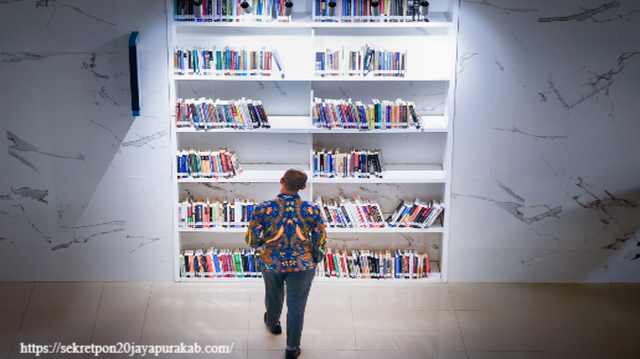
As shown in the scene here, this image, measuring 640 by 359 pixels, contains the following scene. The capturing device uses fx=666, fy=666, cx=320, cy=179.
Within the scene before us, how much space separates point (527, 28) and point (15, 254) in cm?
495

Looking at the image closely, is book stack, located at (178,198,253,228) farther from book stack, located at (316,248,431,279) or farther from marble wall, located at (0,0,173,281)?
book stack, located at (316,248,431,279)

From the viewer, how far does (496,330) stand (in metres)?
5.37

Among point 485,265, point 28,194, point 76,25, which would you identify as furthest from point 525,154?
point 28,194

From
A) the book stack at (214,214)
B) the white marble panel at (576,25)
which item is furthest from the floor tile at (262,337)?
the white marble panel at (576,25)

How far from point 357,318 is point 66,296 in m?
2.57

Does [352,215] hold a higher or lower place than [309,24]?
lower

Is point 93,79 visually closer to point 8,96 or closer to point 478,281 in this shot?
point 8,96

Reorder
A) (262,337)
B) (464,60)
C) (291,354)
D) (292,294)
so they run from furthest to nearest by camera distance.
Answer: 1. (464,60)
2. (262,337)
3. (291,354)
4. (292,294)

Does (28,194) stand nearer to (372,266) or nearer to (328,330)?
(328,330)

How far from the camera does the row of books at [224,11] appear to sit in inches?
218

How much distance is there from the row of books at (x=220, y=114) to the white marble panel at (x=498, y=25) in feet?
6.04

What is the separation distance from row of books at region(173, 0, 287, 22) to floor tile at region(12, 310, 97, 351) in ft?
8.55

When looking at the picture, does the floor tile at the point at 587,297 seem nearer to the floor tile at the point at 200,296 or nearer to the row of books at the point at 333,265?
the row of books at the point at 333,265

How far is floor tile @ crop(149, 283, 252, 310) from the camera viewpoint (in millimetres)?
5723
